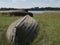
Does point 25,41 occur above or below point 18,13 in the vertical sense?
above

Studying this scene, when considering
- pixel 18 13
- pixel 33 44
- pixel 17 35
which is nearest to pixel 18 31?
pixel 17 35

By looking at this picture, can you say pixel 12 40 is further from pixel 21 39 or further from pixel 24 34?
pixel 24 34

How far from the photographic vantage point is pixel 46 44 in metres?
8.90

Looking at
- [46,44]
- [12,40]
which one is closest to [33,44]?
[46,44]

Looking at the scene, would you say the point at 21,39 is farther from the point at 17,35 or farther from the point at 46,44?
the point at 46,44

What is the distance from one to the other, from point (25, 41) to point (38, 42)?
5.73ft

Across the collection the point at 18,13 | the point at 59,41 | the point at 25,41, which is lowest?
the point at 18,13

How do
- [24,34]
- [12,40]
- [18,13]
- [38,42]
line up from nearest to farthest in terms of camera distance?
1. [12,40]
2. [24,34]
3. [38,42]
4. [18,13]

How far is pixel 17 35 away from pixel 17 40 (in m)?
0.18

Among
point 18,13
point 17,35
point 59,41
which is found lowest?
point 18,13

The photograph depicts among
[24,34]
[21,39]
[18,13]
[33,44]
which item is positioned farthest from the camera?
[18,13]

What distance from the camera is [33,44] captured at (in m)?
8.67

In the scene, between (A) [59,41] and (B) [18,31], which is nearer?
(B) [18,31]

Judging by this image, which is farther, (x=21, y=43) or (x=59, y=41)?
(x=59, y=41)
